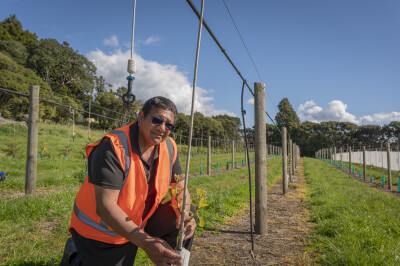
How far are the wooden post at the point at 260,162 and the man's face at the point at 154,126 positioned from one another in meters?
2.51

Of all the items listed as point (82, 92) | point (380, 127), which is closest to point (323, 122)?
point (380, 127)

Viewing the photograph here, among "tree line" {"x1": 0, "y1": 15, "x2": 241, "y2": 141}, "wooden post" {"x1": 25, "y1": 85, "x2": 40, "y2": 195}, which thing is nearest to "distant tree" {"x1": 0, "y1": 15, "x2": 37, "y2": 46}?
"tree line" {"x1": 0, "y1": 15, "x2": 241, "y2": 141}

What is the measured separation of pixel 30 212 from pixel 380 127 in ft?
323

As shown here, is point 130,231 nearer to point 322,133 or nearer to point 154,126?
point 154,126

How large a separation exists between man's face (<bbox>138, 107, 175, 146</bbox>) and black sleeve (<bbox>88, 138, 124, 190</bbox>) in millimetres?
279

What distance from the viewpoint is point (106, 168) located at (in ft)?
4.90

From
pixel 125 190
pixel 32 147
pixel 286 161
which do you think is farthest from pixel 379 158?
pixel 125 190

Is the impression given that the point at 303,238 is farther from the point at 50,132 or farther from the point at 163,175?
the point at 50,132

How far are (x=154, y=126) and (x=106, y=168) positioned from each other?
43 centimetres

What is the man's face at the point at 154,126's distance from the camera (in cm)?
174

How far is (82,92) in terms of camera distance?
4422cm

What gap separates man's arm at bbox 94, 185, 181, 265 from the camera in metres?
1.33

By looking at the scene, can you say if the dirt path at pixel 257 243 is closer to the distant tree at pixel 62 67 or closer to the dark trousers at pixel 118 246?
the dark trousers at pixel 118 246

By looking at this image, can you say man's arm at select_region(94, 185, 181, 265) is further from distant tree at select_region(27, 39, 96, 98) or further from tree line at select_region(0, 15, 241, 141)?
distant tree at select_region(27, 39, 96, 98)
